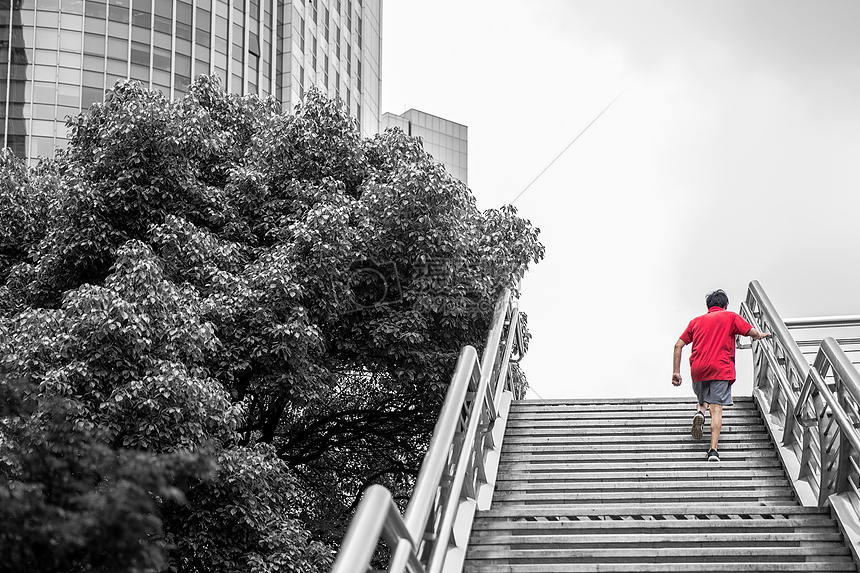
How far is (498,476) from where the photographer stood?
7703mm

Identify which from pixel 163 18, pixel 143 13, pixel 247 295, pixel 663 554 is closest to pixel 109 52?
pixel 143 13

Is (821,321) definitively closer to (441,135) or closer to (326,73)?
(326,73)

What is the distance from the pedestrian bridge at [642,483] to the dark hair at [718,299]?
19.9 inches

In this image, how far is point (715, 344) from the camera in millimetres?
8445

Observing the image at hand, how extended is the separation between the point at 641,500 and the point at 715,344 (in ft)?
6.15

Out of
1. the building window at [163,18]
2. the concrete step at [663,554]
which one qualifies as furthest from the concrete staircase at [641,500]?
the building window at [163,18]

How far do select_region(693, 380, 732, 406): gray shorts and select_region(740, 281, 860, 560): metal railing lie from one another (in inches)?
16.2

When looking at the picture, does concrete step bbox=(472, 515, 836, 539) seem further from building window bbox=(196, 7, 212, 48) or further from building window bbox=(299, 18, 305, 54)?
building window bbox=(299, 18, 305, 54)

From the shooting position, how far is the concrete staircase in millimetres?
6152

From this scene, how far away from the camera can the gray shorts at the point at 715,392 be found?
8.30 meters

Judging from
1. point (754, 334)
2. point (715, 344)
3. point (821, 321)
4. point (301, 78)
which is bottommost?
point (715, 344)

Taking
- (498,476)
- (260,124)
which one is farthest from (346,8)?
(498,476)

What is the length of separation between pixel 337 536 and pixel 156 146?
229 inches

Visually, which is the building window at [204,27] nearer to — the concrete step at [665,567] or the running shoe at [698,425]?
the running shoe at [698,425]
